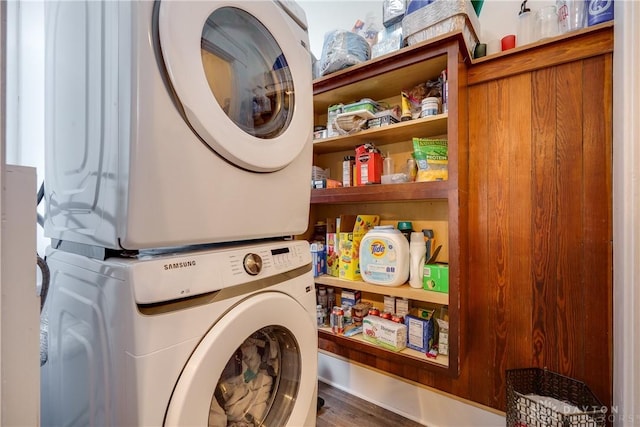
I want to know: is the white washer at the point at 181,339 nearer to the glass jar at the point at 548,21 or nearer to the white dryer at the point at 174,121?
the white dryer at the point at 174,121

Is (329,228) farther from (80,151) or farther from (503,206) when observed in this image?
(80,151)

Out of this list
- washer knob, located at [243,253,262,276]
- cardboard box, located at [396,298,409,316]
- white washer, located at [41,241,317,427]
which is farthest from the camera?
cardboard box, located at [396,298,409,316]

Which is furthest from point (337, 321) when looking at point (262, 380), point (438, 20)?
point (438, 20)

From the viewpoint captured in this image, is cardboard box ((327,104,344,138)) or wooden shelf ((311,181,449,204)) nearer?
wooden shelf ((311,181,449,204))

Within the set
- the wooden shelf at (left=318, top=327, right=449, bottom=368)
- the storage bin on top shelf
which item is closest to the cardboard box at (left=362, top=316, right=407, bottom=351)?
the wooden shelf at (left=318, top=327, right=449, bottom=368)

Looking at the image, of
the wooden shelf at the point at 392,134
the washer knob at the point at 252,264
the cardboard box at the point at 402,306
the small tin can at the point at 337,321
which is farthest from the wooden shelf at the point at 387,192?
the washer knob at the point at 252,264

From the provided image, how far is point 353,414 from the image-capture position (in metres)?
1.46

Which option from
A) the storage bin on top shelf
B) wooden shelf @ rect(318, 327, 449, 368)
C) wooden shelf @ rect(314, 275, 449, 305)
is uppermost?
the storage bin on top shelf

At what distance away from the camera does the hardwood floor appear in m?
1.39

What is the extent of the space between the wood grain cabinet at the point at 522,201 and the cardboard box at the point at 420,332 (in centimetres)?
8

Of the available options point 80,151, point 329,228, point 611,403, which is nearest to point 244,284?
point 80,151

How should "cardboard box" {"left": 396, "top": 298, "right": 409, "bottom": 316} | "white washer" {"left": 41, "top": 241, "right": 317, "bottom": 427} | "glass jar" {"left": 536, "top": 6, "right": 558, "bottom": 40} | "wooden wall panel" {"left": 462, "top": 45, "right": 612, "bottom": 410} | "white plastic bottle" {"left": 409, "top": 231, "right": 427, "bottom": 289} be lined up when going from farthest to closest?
"cardboard box" {"left": 396, "top": 298, "right": 409, "bottom": 316}
"white plastic bottle" {"left": 409, "top": 231, "right": 427, "bottom": 289}
"glass jar" {"left": 536, "top": 6, "right": 558, "bottom": 40}
"wooden wall panel" {"left": 462, "top": 45, "right": 612, "bottom": 410}
"white washer" {"left": 41, "top": 241, "right": 317, "bottom": 427}

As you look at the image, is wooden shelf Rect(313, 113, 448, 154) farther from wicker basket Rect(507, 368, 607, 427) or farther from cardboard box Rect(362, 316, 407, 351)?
wicker basket Rect(507, 368, 607, 427)

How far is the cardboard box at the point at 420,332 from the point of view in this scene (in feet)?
4.03
